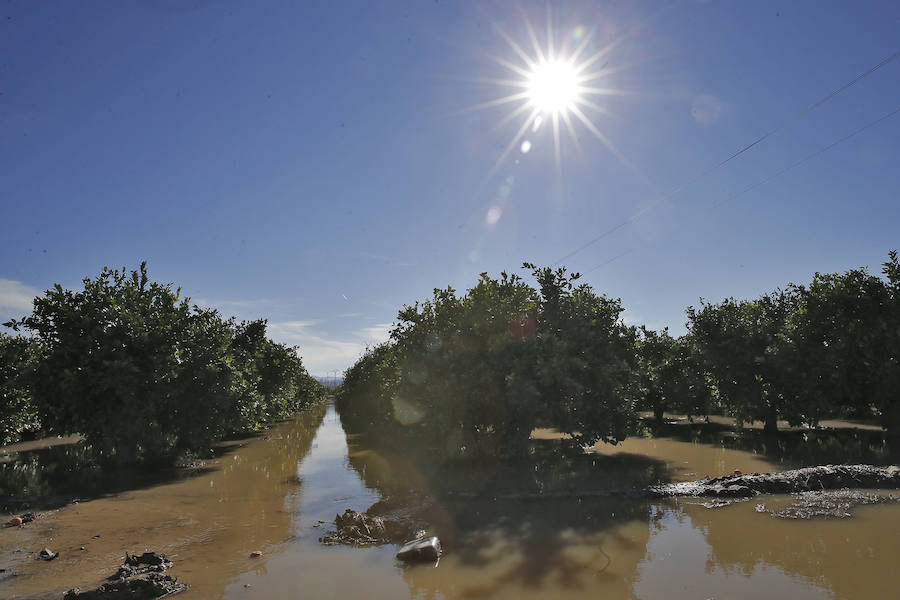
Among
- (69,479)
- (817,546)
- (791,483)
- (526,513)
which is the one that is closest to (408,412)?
(526,513)

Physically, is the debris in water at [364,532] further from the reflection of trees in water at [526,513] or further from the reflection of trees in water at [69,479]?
the reflection of trees in water at [69,479]

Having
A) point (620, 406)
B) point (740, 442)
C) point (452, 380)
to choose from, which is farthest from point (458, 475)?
point (740, 442)

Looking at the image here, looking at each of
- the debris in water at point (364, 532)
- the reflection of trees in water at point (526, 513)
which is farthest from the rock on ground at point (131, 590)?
the reflection of trees in water at point (526, 513)

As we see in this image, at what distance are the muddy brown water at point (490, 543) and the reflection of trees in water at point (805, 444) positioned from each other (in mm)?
3182

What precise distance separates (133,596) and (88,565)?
3.18m

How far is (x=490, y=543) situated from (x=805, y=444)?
21954 millimetres

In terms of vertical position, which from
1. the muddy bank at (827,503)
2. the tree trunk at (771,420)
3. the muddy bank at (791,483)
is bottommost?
the muddy bank at (827,503)

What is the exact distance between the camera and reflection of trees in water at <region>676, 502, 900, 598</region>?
30.2ft

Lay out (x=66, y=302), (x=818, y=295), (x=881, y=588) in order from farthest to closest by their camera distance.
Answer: (x=818, y=295) < (x=66, y=302) < (x=881, y=588)

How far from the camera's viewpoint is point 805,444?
2442cm

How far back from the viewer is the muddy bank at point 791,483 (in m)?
15.5

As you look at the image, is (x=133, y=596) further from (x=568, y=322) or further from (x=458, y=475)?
(x=568, y=322)

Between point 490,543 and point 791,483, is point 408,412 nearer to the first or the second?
point 490,543

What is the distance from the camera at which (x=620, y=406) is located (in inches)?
822
